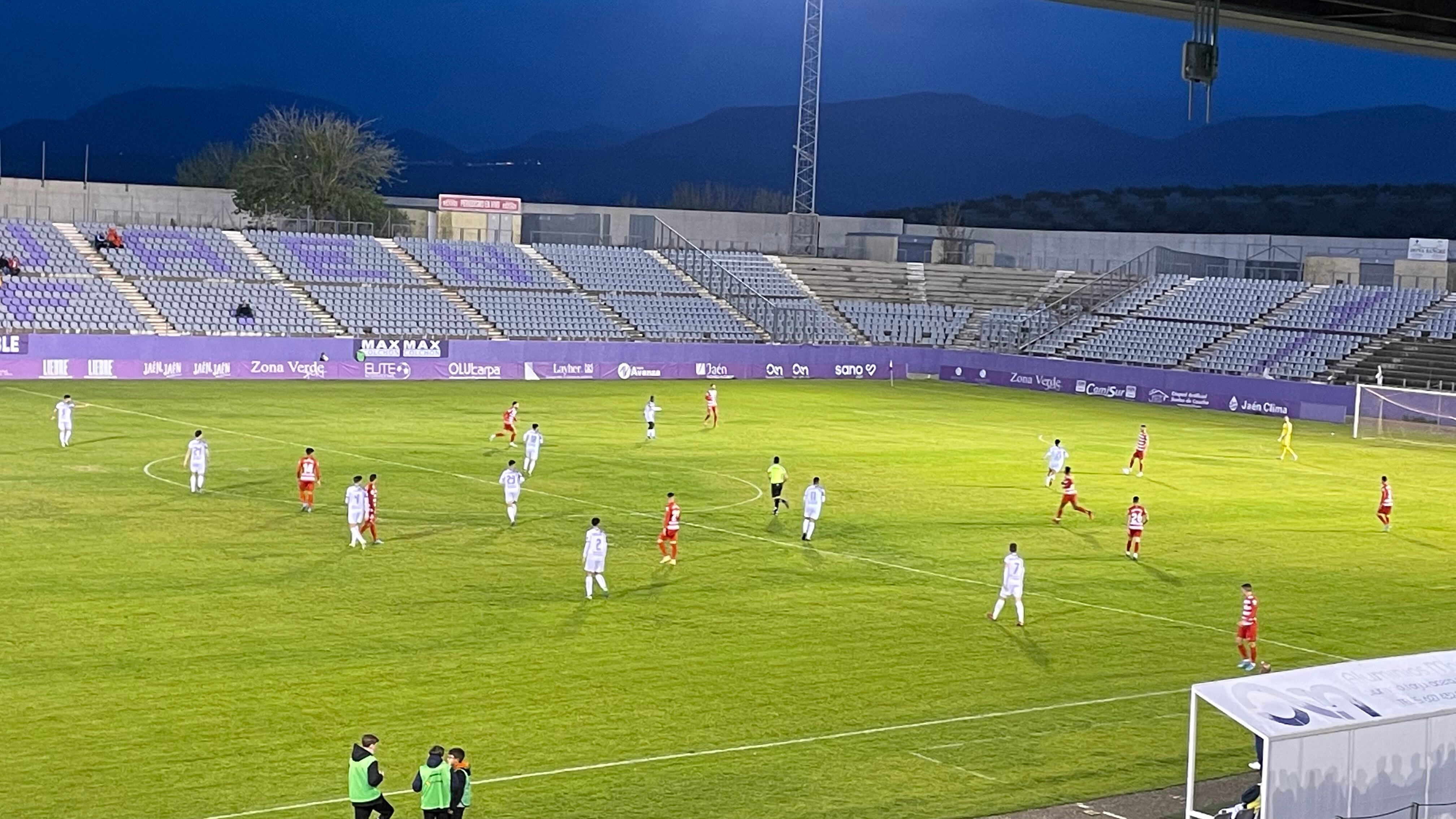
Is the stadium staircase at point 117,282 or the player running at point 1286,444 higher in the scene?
the stadium staircase at point 117,282

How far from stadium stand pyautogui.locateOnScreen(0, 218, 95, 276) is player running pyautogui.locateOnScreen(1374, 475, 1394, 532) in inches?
2050

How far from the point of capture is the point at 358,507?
93.1 feet

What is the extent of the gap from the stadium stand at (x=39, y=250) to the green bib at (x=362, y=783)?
5789 cm

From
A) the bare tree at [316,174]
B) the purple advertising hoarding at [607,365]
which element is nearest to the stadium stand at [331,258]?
the purple advertising hoarding at [607,365]

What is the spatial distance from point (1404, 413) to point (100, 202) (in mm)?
63215

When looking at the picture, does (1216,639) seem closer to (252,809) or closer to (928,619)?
(928,619)

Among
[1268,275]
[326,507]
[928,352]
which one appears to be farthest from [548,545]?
[1268,275]

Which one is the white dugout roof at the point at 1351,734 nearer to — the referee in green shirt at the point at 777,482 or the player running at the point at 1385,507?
the referee in green shirt at the point at 777,482

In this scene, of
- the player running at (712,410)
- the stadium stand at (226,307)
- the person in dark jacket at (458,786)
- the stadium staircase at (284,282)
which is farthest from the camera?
the stadium staircase at (284,282)

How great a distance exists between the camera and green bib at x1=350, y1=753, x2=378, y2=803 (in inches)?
564

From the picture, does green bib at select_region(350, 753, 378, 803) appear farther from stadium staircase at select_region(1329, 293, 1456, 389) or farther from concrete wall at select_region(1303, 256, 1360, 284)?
concrete wall at select_region(1303, 256, 1360, 284)

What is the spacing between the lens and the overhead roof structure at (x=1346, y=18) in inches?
781

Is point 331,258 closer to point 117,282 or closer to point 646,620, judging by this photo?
point 117,282

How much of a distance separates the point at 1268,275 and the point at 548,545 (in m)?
66.6
